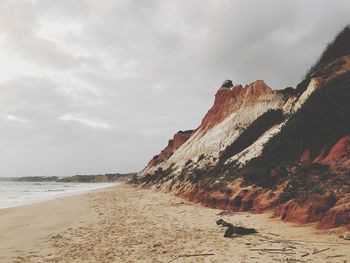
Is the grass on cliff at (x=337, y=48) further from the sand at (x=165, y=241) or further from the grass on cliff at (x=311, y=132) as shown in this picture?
the sand at (x=165, y=241)

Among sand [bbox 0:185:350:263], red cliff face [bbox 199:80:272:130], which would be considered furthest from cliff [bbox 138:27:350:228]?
red cliff face [bbox 199:80:272:130]

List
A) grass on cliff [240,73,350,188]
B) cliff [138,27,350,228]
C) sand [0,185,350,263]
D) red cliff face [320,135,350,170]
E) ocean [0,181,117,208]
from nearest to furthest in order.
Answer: sand [0,185,350,263]
cliff [138,27,350,228]
red cliff face [320,135,350,170]
grass on cliff [240,73,350,188]
ocean [0,181,117,208]

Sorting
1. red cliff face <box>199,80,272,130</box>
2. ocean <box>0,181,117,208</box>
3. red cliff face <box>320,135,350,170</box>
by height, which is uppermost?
red cliff face <box>199,80,272,130</box>

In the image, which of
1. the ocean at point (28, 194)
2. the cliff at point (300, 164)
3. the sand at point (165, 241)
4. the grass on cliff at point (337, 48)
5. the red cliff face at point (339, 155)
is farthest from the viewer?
the ocean at point (28, 194)

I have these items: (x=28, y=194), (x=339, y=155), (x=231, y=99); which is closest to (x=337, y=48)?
(x=231, y=99)

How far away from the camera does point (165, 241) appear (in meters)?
9.54

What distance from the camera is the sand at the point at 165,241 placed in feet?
24.4

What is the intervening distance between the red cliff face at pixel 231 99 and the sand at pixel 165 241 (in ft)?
72.4

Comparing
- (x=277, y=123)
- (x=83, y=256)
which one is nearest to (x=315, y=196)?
(x=83, y=256)

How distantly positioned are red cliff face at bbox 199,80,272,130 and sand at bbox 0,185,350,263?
72.4 feet

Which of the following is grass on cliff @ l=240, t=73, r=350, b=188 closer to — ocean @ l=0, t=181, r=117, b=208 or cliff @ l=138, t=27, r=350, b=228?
cliff @ l=138, t=27, r=350, b=228

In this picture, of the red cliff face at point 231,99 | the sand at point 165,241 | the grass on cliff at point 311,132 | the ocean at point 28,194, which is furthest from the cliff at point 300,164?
the ocean at point 28,194

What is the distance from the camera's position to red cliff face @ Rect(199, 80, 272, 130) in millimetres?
34000

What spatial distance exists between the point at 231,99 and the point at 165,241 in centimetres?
3058
